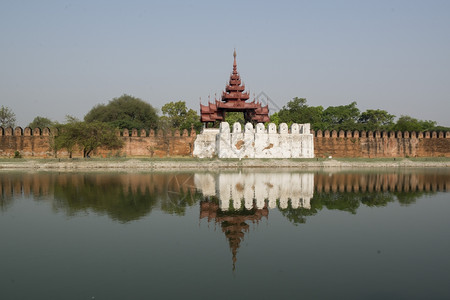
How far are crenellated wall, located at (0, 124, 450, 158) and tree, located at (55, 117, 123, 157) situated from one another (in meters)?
1.75

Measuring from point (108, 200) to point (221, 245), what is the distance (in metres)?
5.59

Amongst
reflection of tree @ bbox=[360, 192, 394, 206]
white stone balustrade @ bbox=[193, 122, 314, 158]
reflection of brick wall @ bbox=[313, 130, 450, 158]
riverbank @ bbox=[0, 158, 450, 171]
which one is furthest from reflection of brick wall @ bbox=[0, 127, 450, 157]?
reflection of tree @ bbox=[360, 192, 394, 206]

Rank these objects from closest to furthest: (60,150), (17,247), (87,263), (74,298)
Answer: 1. (74,298)
2. (87,263)
3. (17,247)
4. (60,150)

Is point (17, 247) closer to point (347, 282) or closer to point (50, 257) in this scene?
point (50, 257)

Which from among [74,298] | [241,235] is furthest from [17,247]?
[241,235]

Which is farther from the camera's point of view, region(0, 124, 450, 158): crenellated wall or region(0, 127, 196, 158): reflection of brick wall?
region(0, 127, 196, 158): reflection of brick wall

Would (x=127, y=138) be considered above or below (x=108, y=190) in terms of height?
above

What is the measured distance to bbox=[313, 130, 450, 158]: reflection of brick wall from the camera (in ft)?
108

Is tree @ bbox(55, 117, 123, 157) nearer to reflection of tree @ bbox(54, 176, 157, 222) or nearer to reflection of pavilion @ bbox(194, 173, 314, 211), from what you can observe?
reflection of tree @ bbox(54, 176, 157, 222)

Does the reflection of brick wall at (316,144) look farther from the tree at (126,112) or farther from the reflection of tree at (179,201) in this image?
the reflection of tree at (179,201)

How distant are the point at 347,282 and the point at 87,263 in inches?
149

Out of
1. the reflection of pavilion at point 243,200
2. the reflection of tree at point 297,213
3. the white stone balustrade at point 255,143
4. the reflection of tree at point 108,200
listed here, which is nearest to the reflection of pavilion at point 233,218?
the reflection of pavilion at point 243,200

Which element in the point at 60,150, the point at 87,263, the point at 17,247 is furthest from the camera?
the point at 60,150

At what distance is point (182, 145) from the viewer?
3225 centimetres
